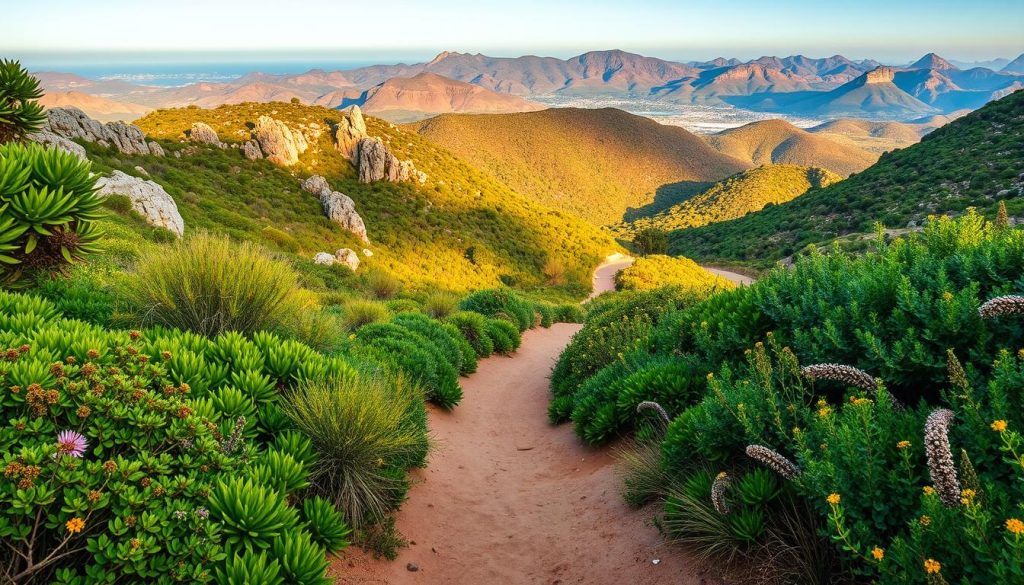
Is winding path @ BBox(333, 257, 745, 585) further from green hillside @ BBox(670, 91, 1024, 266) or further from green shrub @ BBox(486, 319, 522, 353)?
green hillside @ BBox(670, 91, 1024, 266)

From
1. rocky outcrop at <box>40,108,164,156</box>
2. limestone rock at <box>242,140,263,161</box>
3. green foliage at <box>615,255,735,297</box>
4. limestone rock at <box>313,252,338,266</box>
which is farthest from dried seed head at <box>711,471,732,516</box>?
limestone rock at <box>242,140,263,161</box>

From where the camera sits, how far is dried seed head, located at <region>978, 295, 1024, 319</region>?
8.66 feet

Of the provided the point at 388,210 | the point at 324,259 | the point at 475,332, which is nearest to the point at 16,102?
the point at 475,332

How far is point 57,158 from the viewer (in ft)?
13.2

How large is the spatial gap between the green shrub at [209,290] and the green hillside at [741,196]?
8620 centimetres

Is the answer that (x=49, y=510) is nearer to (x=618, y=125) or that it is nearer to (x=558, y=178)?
(x=558, y=178)

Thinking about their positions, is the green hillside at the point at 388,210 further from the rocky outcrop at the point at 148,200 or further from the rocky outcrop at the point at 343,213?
the rocky outcrop at the point at 148,200

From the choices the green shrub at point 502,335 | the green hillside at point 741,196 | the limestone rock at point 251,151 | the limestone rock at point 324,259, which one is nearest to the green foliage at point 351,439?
the green shrub at point 502,335

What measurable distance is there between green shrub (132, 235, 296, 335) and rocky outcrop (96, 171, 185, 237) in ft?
47.8

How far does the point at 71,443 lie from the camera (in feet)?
6.89

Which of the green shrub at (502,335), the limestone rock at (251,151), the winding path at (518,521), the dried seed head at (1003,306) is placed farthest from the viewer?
the limestone rock at (251,151)

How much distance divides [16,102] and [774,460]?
6849mm

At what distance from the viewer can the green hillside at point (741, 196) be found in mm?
90188

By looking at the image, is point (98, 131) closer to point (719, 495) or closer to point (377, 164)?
point (377, 164)
